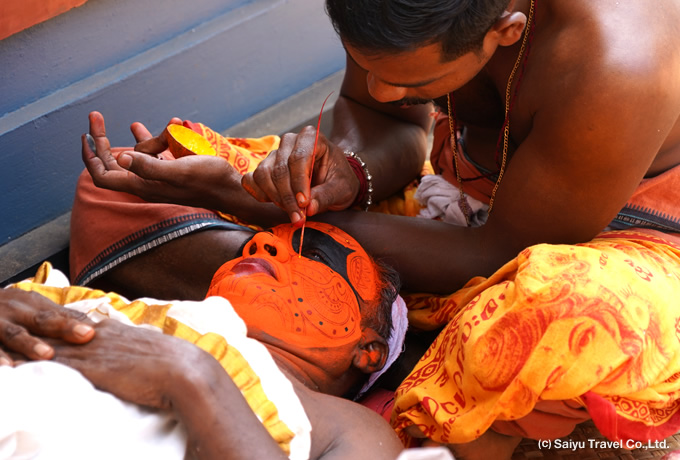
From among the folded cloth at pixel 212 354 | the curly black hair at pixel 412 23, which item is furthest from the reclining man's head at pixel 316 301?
the curly black hair at pixel 412 23

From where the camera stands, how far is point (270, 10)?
2.79m

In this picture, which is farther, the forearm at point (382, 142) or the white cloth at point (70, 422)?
the forearm at point (382, 142)

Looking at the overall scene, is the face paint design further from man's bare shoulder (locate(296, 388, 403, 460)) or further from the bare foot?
the bare foot

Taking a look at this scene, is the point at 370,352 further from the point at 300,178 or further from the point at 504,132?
the point at 504,132

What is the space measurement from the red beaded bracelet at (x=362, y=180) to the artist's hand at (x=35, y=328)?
94cm

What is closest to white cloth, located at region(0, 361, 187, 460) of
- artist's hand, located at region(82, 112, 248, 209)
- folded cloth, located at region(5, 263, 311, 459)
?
folded cloth, located at region(5, 263, 311, 459)

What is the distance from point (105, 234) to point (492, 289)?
42.6 inches

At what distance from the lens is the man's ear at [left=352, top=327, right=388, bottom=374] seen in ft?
5.13

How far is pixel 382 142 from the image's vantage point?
2.17 meters

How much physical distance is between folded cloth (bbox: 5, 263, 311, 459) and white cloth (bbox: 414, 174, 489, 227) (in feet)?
3.06

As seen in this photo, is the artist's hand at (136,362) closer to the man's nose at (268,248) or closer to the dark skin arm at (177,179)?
the man's nose at (268,248)

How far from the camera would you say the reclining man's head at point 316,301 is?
1.43m

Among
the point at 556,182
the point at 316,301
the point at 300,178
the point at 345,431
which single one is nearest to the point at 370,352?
the point at 316,301

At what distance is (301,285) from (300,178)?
267mm
